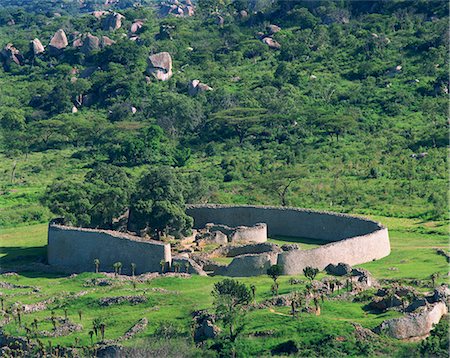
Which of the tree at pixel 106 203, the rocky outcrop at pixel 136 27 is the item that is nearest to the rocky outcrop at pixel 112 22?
the rocky outcrop at pixel 136 27

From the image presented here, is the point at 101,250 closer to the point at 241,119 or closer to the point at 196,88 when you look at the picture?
the point at 241,119

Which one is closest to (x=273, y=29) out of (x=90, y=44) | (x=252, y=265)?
(x=90, y=44)

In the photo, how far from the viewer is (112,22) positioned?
143m

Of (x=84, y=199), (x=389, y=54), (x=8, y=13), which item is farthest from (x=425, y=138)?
(x=8, y=13)

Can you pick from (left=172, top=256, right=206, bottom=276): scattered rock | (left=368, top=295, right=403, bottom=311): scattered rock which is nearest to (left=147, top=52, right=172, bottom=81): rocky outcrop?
(left=172, top=256, right=206, bottom=276): scattered rock

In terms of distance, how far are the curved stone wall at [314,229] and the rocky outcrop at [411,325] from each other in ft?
35.6

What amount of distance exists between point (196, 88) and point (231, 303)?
225 feet

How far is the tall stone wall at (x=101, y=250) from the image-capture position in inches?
1994

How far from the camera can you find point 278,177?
72.6m

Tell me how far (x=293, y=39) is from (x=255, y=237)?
6432 cm

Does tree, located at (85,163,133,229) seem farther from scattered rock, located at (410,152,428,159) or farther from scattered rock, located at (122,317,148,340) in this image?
scattered rock, located at (410,152,428,159)

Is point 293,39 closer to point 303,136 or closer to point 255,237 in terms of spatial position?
point 303,136

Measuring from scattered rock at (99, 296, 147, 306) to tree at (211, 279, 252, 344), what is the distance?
11.6ft

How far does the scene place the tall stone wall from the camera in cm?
5066
